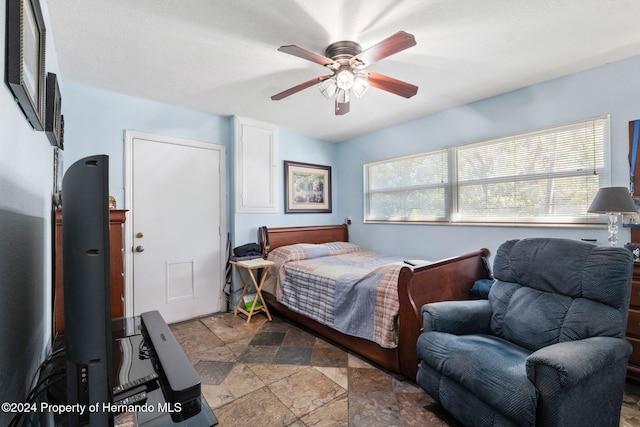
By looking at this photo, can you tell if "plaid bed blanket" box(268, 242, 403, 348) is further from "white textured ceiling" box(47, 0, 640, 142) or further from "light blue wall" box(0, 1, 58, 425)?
"light blue wall" box(0, 1, 58, 425)

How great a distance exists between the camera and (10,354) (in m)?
0.78

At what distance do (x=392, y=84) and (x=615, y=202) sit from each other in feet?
6.08

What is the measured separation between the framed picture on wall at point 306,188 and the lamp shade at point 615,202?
10.8 ft

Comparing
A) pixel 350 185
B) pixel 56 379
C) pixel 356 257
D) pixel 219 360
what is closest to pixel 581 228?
pixel 356 257

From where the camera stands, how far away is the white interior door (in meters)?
3.14

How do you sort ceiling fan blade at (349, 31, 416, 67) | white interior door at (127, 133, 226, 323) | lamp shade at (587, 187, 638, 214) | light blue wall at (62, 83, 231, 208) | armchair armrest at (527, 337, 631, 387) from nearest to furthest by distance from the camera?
armchair armrest at (527, 337, 631, 387) → ceiling fan blade at (349, 31, 416, 67) → lamp shade at (587, 187, 638, 214) → light blue wall at (62, 83, 231, 208) → white interior door at (127, 133, 226, 323)

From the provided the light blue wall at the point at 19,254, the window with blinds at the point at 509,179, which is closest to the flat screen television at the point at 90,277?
the light blue wall at the point at 19,254

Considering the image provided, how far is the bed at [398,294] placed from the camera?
82.4 inches

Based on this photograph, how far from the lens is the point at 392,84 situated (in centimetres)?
223

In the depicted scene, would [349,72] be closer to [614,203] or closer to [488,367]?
[488,367]

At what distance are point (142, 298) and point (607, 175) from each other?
467 centimetres

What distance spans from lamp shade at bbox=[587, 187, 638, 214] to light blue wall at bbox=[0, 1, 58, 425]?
3238mm

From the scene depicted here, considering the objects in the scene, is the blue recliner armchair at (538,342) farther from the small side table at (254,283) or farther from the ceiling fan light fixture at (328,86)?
the small side table at (254,283)

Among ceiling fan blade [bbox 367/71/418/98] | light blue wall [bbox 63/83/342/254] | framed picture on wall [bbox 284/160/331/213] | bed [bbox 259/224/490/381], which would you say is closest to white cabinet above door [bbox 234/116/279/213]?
light blue wall [bbox 63/83/342/254]
